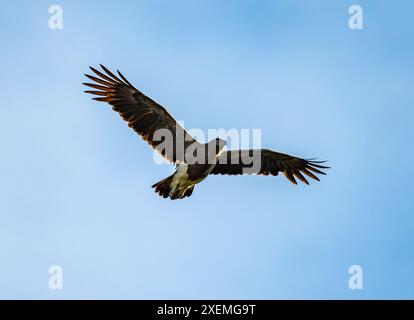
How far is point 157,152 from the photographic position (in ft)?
45.2

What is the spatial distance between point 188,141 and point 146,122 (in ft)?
2.90

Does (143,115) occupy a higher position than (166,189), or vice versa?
(143,115)

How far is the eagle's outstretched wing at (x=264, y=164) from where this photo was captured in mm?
14625

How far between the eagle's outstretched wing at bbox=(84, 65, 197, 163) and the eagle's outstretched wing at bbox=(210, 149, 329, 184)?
110cm

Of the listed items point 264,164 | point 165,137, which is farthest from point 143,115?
point 264,164

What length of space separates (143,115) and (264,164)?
2925 millimetres

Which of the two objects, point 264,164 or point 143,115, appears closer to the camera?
point 143,115

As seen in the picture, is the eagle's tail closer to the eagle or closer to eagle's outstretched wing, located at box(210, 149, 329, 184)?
the eagle

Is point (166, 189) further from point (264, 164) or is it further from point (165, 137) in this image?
point (264, 164)

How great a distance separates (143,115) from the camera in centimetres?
1381

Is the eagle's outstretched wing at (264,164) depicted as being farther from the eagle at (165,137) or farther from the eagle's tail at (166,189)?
the eagle's tail at (166,189)

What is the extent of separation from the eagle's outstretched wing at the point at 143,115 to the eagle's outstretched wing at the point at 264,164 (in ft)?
3.60
